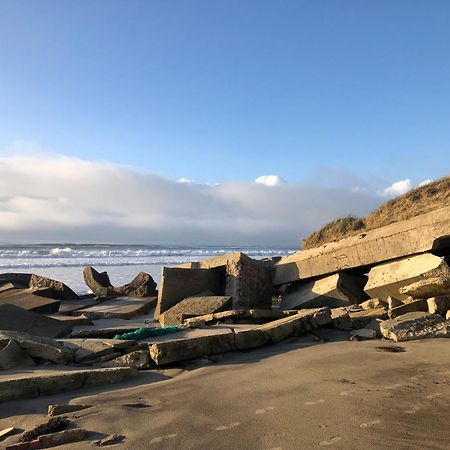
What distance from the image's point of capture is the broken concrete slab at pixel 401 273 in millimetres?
6234

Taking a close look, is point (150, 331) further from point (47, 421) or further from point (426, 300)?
point (426, 300)

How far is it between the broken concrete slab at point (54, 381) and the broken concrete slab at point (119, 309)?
4459mm

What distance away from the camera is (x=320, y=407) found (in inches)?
118

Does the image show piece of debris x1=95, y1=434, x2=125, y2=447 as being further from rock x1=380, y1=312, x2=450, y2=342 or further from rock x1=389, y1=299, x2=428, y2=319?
rock x1=389, y1=299, x2=428, y2=319

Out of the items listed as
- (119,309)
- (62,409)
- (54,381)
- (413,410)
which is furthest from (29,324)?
(413,410)

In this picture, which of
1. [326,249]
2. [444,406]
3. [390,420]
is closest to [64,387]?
[390,420]

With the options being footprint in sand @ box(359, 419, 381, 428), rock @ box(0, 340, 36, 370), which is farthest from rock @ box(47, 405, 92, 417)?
footprint in sand @ box(359, 419, 381, 428)

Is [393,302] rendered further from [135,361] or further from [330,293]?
[135,361]

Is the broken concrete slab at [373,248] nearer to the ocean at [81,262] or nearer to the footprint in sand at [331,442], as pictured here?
the footprint in sand at [331,442]

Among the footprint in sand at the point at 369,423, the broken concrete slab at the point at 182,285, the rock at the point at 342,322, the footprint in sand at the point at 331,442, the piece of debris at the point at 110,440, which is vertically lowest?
the piece of debris at the point at 110,440

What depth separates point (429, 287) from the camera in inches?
235

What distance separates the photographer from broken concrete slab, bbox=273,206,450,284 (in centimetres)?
673

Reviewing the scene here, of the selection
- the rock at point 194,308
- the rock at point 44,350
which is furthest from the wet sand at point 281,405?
the rock at point 194,308

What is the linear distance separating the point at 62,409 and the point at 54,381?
56cm
